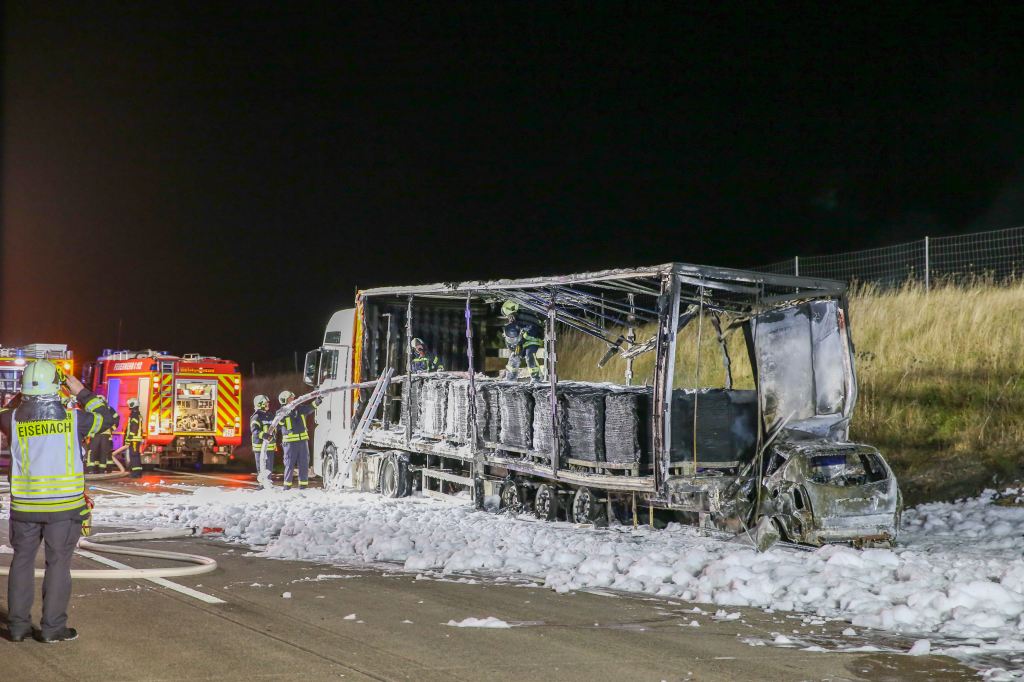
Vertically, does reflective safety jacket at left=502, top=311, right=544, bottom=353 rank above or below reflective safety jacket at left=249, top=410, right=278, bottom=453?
above

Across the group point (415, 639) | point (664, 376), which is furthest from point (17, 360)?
point (415, 639)

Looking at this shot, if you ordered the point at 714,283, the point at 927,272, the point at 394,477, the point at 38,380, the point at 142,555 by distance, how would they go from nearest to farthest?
1. the point at 38,380
2. the point at 142,555
3. the point at 714,283
4. the point at 394,477
5. the point at 927,272

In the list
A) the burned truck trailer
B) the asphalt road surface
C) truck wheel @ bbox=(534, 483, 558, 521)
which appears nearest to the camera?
the asphalt road surface

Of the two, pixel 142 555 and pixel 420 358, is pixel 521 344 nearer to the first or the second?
pixel 420 358

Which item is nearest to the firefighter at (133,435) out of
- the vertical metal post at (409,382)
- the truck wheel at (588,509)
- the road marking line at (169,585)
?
the vertical metal post at (409,382)

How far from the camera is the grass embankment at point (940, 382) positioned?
47.5 ft

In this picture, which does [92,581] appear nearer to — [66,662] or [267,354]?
[66,662]

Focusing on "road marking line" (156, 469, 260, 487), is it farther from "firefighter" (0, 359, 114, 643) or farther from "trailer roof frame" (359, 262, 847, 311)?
"firefighter" (0, 359, 114, 643)

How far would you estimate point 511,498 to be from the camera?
47.1 ft

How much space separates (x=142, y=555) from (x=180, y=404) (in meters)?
15.3

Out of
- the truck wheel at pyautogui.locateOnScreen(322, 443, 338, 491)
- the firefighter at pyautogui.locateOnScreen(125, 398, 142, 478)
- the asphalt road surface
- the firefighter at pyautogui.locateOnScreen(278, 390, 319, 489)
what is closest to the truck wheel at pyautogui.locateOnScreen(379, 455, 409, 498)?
the truck wheel at pyautogui.locateOnScreen(322, 443, 338, 491)

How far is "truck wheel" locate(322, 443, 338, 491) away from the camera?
62.2 feet

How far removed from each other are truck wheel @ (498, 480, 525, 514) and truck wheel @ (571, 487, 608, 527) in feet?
3.96

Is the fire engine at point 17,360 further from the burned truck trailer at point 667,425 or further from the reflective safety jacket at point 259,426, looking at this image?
the burned truck trailer at point 667,425
